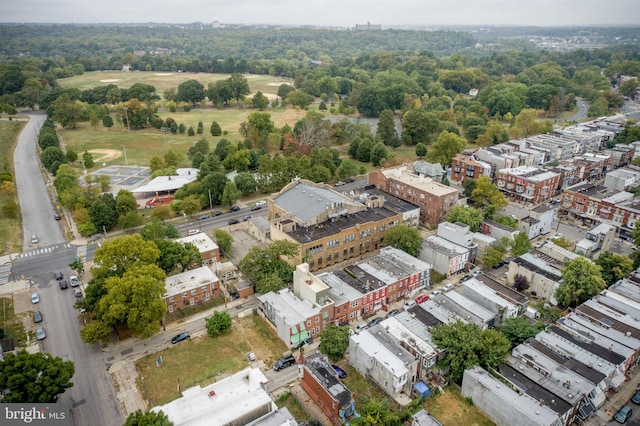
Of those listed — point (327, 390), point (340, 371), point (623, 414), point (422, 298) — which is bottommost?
point (340, 371)

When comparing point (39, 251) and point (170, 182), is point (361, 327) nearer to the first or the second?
point (39, 251)

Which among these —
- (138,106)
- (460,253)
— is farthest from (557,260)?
(138,106)

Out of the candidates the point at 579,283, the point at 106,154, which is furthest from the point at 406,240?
the point at 106,154

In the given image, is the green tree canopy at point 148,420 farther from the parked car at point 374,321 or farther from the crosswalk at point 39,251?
the crosswalk at point 39,251

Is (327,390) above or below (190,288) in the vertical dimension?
above

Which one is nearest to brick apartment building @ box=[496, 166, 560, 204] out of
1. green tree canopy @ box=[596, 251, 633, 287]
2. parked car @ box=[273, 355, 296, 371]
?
green tree canopy @ box=[596, 251, 633, 287]

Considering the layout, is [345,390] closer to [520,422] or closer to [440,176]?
[520,422]

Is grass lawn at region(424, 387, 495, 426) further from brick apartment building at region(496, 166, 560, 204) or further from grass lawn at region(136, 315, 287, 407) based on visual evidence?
brick apartment building at region(496, 166, 560, 204)

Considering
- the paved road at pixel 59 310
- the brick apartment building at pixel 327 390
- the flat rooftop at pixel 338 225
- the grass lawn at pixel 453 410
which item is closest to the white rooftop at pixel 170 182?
the paved road at pixel 59 310
